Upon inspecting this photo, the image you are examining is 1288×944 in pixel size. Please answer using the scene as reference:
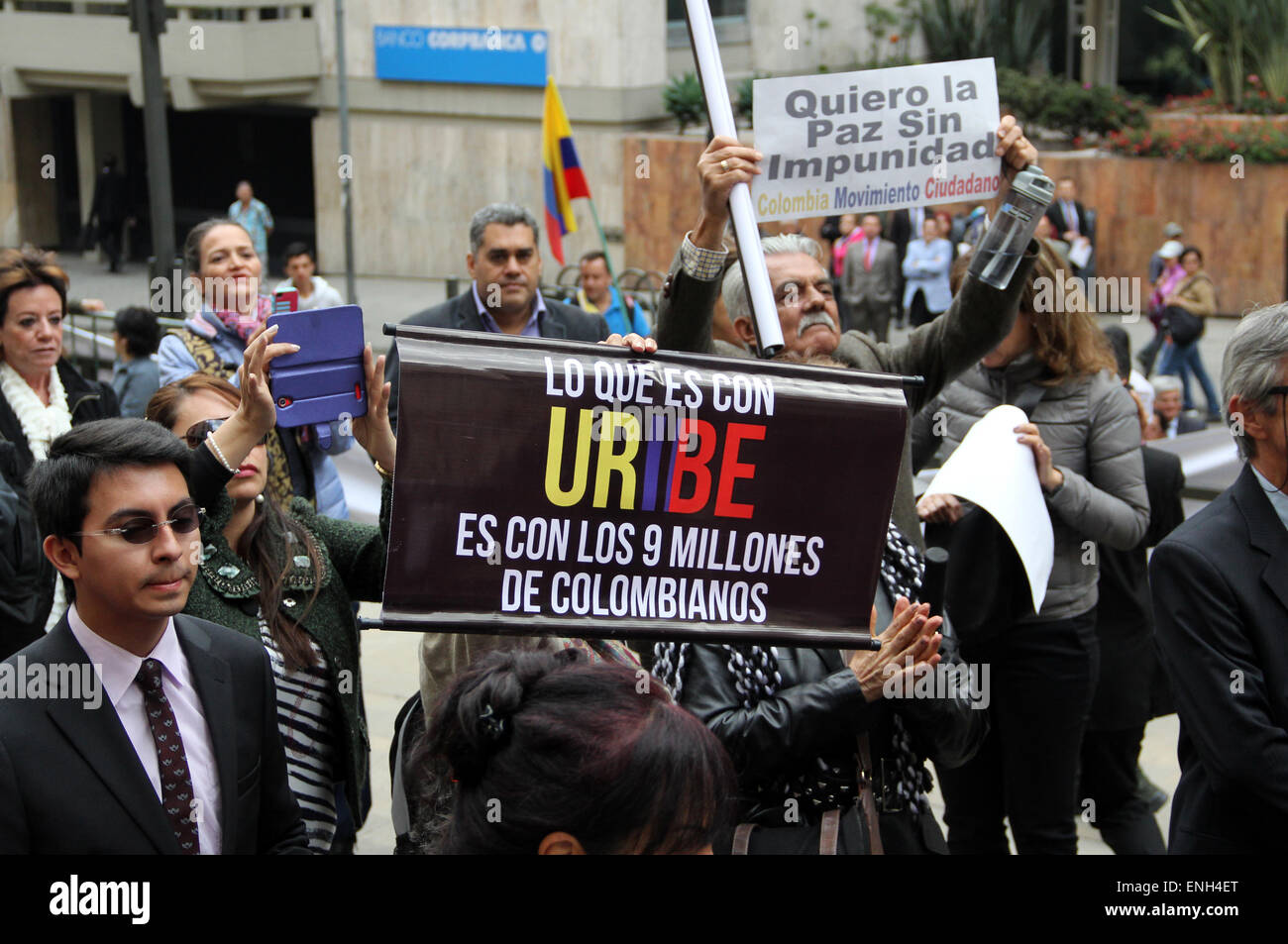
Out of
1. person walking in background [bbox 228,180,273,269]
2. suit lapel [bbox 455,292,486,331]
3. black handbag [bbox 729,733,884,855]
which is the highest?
person walking in background [bbox 228,180,273,269]

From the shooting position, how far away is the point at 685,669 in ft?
10.5

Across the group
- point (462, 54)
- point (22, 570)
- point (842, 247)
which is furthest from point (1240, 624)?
point (462, 54)

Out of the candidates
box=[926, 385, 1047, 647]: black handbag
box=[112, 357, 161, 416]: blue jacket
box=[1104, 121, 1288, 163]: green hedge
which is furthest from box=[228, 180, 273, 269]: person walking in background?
box=[926, 385, 1047, 647]: black handbag

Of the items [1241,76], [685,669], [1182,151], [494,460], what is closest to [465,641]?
[685,669]

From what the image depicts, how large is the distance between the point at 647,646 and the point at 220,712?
3.58 feet

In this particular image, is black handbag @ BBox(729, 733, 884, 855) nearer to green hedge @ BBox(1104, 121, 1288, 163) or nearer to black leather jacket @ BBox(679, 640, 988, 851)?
black leather jacket @ BBox(679, 640, 988, 851)

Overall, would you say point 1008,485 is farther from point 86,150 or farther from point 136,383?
point 86,150

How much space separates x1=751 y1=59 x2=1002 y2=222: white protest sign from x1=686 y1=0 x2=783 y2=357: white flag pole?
0.28m

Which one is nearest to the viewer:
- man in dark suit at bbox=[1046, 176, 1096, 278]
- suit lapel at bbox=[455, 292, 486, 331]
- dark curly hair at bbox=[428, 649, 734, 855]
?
dark curly hair at bbox=[428, 649, 734, 855]

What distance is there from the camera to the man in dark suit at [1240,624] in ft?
9.55

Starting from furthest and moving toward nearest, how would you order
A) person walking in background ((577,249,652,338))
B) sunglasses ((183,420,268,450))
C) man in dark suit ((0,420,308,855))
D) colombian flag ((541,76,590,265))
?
person walking in background ((577,249,652,338))
colombian flag ((541,76,590,265))
sunglasses ((183,420,268,450))
man in dark suit ((0,420,308,855))

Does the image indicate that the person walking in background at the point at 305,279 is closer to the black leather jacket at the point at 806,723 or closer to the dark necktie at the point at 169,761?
the black leather jacket at the point at 806,723

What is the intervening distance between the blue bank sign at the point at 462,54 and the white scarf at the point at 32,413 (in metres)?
18.9

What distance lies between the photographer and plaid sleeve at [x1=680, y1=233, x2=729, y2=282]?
365cm
